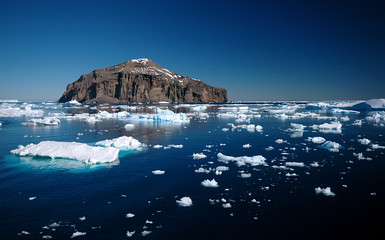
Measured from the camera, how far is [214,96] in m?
140

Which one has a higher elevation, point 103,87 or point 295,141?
Answer: point 103,87

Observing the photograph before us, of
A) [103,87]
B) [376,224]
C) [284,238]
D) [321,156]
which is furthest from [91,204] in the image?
[103,87]

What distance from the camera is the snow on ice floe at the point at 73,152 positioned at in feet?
33.6

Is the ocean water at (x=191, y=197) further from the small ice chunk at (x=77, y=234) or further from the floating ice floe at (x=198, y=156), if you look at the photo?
the floating ice floe at (x=198, y=156)

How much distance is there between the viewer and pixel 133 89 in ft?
389

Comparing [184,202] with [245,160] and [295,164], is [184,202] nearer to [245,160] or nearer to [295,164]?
[245,160]

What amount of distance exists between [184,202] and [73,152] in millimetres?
6442

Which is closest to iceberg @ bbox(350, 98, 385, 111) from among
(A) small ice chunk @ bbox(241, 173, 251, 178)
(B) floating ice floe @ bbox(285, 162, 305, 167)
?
(B) floating ice floe @ bbox(285, 162, 305, 167)

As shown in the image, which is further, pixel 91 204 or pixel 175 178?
pixel 175 178

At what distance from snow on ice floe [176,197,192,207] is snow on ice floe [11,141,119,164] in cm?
491

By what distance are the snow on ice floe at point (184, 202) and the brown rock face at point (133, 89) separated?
112m

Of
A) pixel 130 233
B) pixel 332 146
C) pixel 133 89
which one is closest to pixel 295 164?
pixel 332 146

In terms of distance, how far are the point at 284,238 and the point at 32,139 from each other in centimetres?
1587

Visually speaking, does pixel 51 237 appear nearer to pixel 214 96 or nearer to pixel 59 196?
pixel 59 196
